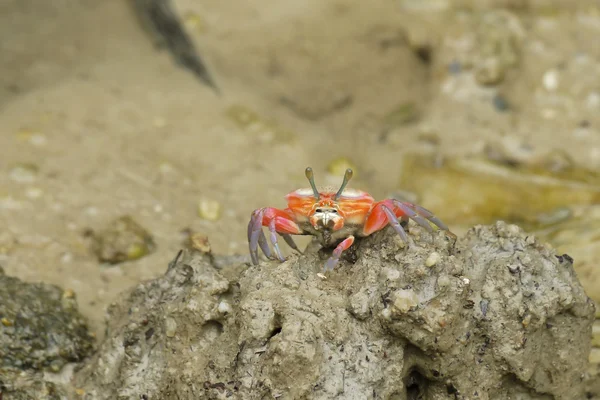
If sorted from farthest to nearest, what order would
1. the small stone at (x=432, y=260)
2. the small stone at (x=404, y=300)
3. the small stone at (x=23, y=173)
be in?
the small stone at (x=23, y=173)
the small stone at (x=432, y=260)
the small stone at (x=404, y=300)

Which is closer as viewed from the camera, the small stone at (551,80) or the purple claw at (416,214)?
the purple claw at (416,214)

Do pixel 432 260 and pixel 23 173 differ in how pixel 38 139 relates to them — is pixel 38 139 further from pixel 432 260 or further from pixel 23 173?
pixel 432 260

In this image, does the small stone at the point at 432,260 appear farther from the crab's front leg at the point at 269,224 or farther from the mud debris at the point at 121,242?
the mud debris at the point at 121,242

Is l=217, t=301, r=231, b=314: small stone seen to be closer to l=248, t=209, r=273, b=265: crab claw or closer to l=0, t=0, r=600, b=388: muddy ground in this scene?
l=248, t=209, r=273, b=265: crab claw

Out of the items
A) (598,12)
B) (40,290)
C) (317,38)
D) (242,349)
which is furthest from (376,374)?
(598,12)

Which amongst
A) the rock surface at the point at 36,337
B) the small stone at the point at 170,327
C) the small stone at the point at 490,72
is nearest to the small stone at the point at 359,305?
the small stone at the point at 170,327

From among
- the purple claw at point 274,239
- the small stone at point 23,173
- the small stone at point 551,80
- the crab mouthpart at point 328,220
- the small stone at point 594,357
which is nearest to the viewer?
the crab mouthpart at point 328,220

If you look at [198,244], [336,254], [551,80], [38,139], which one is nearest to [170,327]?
[198,244]
